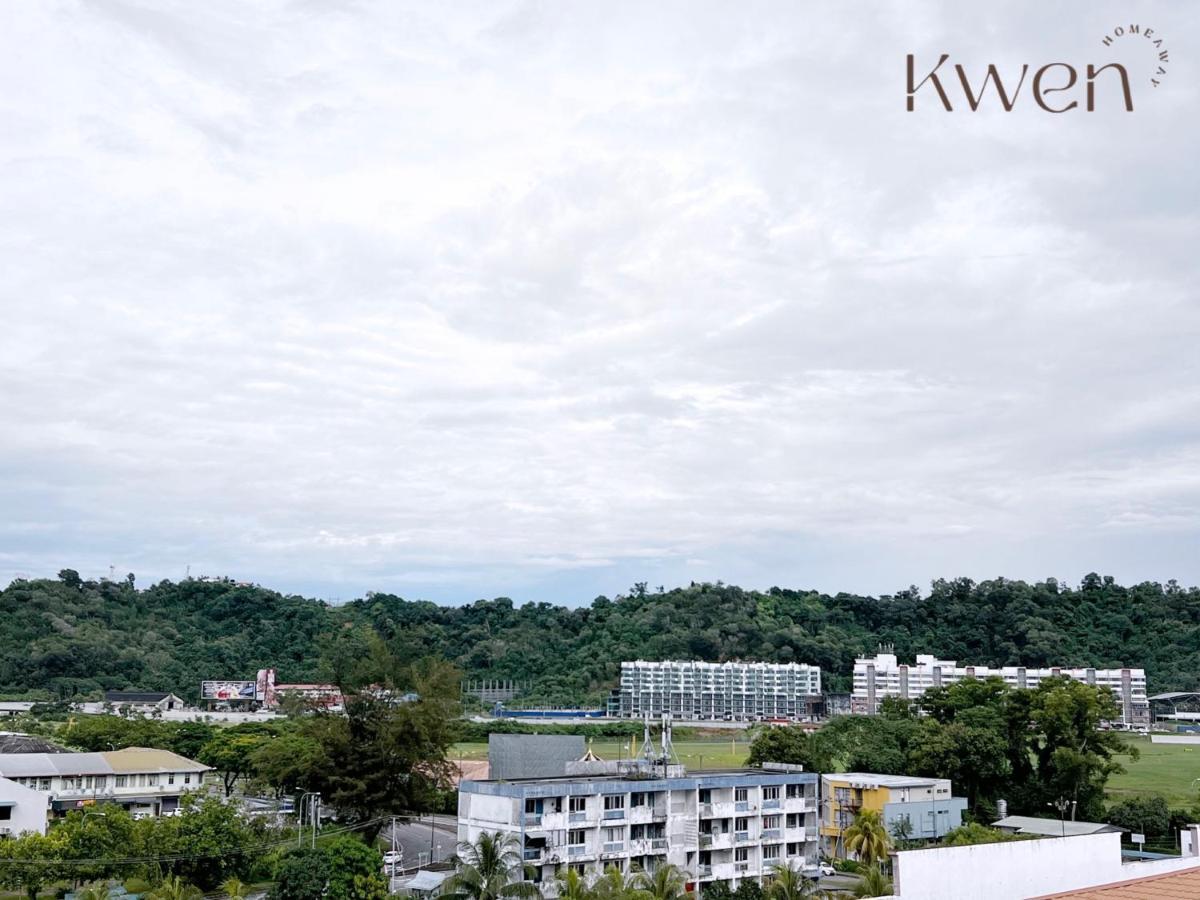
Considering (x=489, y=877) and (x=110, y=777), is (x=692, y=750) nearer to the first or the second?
(x=110, y=777)

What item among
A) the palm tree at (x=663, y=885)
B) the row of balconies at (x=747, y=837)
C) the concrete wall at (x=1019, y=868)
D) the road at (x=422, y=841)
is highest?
the concrete wall at (x=1019, y=868)

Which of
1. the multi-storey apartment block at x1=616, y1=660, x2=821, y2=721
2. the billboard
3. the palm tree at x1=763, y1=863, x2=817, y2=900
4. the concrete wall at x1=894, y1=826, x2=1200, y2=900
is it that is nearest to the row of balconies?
the palm tree at x1=763, y1=863, x2=817, y2=900

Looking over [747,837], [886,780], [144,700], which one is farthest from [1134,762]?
[144,700]

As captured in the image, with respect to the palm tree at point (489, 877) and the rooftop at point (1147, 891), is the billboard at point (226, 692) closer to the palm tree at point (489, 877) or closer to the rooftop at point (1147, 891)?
the palm tree at point (489, 877)

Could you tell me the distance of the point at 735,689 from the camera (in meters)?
144

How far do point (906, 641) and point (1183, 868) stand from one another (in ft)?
484

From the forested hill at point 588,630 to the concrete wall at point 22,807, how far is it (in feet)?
256

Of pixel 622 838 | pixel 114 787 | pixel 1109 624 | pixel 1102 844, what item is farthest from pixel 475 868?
pixel 1109 624

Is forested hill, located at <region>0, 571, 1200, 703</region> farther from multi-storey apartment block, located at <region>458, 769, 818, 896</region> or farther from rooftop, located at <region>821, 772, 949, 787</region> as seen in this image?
multi-storey apartment block, located at <region>458, 769, 818, 896</region>

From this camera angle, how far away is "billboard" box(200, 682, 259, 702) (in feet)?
408

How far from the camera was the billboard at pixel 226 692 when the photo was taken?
408 ft

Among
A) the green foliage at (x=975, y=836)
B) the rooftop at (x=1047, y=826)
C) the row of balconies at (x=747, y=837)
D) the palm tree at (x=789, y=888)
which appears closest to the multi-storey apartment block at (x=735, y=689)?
the rooftop at (x=1047, y=826)

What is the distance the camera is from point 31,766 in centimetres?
5106

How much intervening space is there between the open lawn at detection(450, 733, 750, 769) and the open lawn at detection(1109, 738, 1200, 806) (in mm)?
24791
